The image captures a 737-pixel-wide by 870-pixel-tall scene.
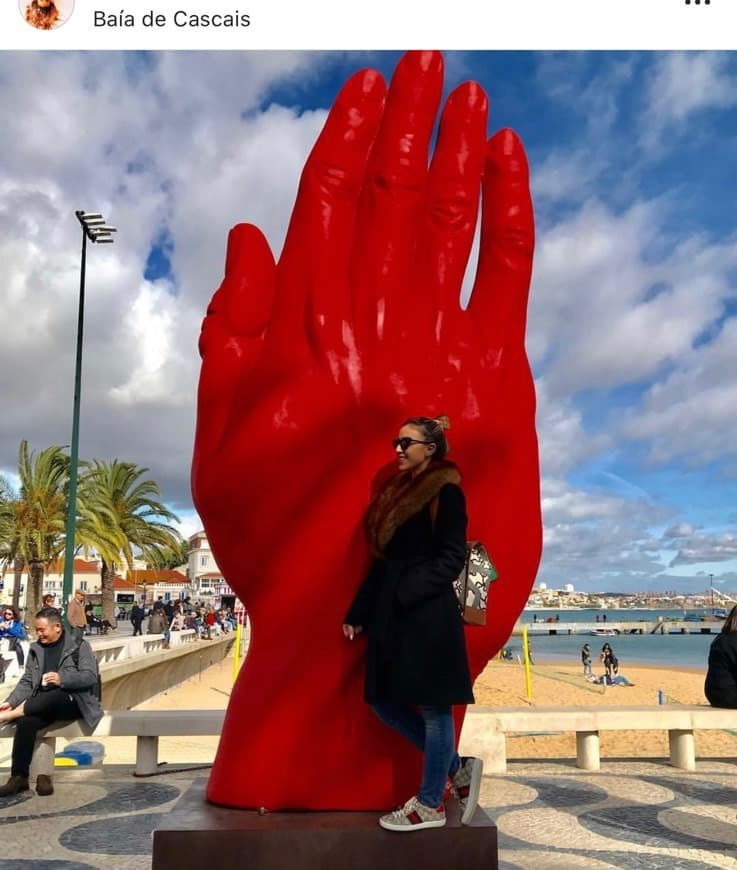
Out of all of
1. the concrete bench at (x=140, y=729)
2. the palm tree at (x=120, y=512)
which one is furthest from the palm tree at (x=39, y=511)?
the concrete bench at (x=140, y=729)

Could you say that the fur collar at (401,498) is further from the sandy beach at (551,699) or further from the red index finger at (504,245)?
the sandy beach at (551,699)

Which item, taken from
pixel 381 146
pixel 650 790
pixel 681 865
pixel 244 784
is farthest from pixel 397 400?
pixel 650 790

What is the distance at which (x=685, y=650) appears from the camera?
6328cm

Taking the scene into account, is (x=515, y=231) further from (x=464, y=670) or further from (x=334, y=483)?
(x=464, y=670)

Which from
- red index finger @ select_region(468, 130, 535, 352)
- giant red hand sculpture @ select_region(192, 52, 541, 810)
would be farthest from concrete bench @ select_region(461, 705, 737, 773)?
red index finger @ select_region(468, 130, 535, 352)

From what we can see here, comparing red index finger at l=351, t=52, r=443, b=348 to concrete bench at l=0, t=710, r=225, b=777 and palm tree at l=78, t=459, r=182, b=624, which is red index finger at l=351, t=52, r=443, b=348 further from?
palm tree at l=78, t=459, r=182, b=624

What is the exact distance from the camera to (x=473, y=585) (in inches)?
133

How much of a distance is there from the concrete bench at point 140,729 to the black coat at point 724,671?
166 inches

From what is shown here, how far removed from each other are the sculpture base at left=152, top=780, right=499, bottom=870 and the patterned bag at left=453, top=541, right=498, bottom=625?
81cm

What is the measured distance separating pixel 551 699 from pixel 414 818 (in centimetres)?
2208

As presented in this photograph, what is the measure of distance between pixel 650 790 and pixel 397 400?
4101 mm

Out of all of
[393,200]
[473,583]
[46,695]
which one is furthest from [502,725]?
[393,200]

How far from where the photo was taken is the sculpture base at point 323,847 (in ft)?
10.4

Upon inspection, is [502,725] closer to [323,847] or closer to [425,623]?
[323,847]
